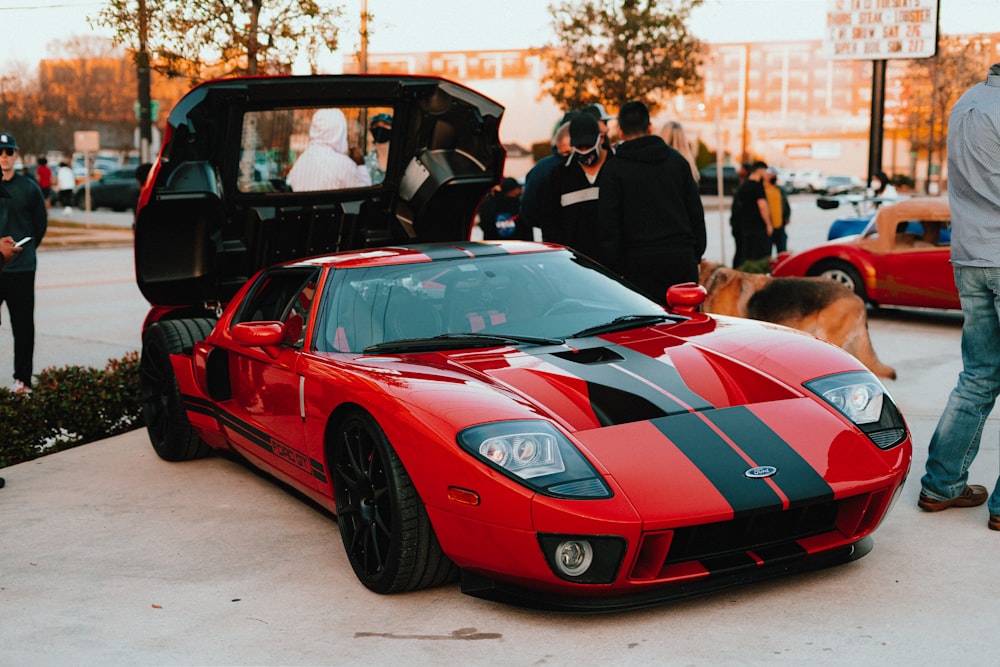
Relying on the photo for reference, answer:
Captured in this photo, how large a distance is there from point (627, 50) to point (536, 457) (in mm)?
40658

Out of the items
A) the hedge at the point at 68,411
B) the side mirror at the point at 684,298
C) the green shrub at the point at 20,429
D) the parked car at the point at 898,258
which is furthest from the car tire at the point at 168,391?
the parked car at the point at 898,258

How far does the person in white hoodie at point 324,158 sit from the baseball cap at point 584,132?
1.46 meters

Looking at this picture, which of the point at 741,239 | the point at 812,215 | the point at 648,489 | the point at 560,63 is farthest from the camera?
the point at 560,63

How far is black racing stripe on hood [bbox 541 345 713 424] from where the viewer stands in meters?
4.06

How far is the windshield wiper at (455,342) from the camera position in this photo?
188 inches

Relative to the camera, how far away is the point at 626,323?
16.7 feet

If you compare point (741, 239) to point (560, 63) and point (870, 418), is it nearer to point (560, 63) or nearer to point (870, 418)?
point (870, 418)

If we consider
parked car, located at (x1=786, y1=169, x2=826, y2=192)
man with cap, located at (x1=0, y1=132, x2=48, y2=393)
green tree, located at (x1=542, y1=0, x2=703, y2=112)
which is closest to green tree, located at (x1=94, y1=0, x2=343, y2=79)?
man with cap, located at (x1=0, y1=132, x2=48, y2=393)

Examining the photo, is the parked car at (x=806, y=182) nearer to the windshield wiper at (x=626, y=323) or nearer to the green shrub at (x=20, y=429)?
the green shrub at (x=20, y=429)

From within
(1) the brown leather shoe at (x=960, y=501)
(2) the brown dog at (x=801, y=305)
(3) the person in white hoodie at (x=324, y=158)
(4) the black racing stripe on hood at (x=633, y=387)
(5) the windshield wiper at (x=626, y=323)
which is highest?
(3) the person in white hoodie at (x=324, y=158)

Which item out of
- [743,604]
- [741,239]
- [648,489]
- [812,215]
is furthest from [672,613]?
[812,215]

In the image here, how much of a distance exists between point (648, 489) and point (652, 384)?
23.9 inches

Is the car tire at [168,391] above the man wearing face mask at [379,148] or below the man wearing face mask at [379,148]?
below

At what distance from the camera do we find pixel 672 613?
3.93 m
